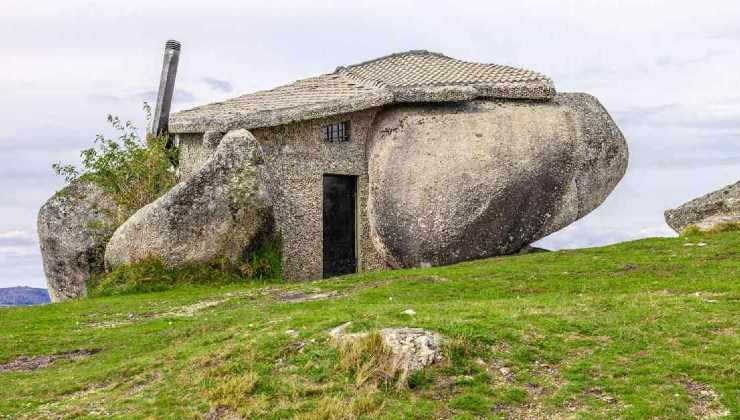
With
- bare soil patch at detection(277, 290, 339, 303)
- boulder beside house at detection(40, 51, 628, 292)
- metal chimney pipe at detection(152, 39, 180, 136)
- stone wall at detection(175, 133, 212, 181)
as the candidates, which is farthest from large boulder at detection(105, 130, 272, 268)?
metal chimney pipe at detection(152, 39, 180, 136)

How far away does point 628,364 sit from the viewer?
14852 mm

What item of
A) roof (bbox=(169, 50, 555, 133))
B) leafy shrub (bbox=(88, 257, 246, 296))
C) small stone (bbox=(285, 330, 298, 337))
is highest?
roof (bbox=(169, 50, 555, 133))

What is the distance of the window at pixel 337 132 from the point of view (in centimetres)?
3188

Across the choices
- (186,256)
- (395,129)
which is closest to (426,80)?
(395,129)

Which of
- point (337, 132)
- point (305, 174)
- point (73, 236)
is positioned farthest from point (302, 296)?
point (73, 236)

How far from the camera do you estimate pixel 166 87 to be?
119 feet

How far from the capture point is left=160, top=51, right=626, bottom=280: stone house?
1173 inches

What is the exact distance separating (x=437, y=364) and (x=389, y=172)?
16399mm

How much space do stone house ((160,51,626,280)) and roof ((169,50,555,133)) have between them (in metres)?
0.05

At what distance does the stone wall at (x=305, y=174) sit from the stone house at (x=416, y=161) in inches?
1.4

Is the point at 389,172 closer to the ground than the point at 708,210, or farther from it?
farther from it

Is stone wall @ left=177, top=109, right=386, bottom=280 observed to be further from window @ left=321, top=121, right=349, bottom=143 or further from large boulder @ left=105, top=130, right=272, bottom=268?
large boulder @ left=105, top=130, right=272, bottom=268

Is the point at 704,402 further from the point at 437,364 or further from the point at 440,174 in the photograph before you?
the point at 440,174

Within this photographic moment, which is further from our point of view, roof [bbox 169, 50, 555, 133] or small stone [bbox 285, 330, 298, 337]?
roof [bbox 169, 50, 555, 133]
